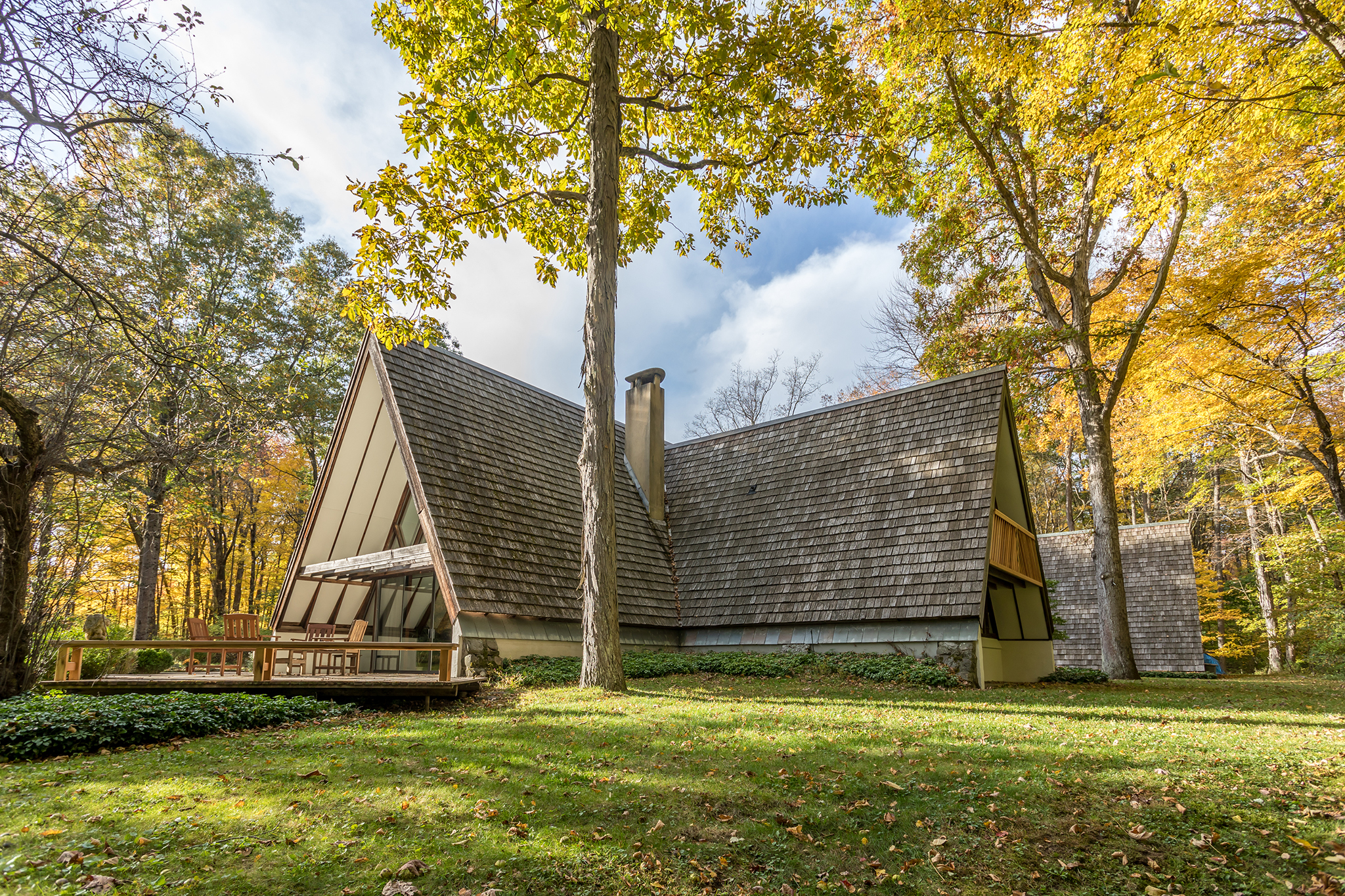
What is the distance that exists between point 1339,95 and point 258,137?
11.1 metres

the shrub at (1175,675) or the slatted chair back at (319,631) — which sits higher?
the slatted chair back at (319,631)

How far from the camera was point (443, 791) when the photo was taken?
4.22m

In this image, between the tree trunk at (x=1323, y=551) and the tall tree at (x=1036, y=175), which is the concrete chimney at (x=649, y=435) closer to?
the tall tree at (x=1036, y=175)

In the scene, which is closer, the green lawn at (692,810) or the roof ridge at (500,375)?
the green lawn at (692,810)

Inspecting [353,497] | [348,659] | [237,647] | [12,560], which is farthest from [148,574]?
[237,647]

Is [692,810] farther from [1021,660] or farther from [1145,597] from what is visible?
[1145,597]

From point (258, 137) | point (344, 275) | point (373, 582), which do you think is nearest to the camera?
point (258, 137)

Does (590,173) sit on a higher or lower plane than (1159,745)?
higher

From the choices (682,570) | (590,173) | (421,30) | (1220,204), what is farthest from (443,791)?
(1220,204)

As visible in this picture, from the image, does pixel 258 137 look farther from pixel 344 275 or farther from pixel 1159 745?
pixel 344 275

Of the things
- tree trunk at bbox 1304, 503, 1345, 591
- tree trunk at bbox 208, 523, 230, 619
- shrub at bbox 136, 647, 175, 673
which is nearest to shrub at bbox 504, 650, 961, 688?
shrub at bbox 136, 647, 175, 673

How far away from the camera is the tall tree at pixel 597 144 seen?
29.3 feet

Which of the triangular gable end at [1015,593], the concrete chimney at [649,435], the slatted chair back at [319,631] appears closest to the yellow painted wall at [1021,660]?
the triangular gable end at [1015,593]

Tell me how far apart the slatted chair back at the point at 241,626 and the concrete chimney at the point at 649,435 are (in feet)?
25.9
